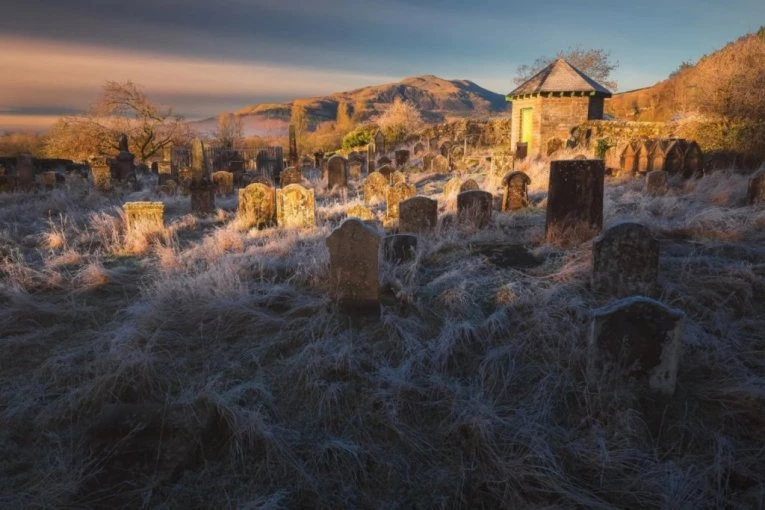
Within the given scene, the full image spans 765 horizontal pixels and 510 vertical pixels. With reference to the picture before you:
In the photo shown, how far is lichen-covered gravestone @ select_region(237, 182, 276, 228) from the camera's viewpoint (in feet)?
30.5

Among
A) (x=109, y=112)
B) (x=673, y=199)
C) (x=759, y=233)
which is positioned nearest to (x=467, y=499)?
(x=759, y=233)

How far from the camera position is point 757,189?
319 inches

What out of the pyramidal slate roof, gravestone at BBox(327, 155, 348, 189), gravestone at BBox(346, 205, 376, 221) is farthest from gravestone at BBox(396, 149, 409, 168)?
gravestone at BBox(346, 205, 376, 221)

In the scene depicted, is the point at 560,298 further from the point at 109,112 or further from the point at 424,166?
the point at 109,112

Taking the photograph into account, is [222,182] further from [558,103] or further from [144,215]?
[558,103]

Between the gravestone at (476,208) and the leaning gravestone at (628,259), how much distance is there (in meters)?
3.27

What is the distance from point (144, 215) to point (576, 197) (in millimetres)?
7222

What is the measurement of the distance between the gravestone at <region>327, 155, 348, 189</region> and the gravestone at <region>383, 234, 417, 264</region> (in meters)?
9.26

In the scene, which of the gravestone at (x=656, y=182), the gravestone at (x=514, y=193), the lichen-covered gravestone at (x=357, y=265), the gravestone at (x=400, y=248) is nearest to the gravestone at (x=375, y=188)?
the gravestone at (x=514, y=193)

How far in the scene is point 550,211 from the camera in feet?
21.6

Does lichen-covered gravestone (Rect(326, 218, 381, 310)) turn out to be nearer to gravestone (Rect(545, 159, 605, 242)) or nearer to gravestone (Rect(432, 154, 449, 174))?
gravestone (Rect(545, 159, 605, 242))

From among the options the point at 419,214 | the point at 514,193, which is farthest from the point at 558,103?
the point at 419,214

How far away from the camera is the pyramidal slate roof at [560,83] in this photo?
22.8 meters

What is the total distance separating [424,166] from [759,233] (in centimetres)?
1461
